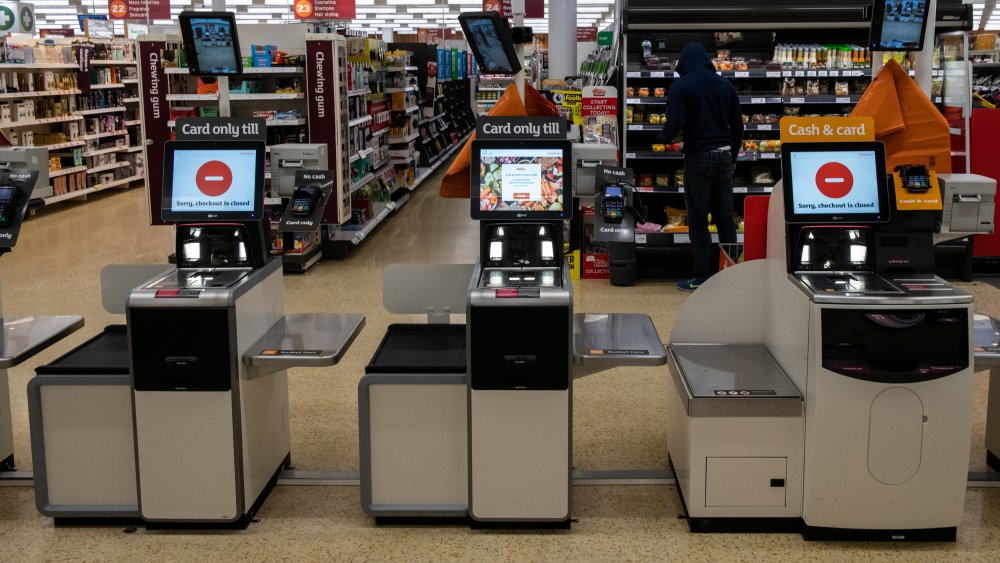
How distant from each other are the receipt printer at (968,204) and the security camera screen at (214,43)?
3.02 m

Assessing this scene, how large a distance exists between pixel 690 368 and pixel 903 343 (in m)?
0.78

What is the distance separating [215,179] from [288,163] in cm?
133

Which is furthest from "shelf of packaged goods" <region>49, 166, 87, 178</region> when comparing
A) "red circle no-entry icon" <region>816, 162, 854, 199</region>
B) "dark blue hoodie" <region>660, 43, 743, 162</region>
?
"red circle no-entry icon" <region>816, 162, 854, 199</region>

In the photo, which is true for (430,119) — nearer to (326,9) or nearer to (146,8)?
(326,9)

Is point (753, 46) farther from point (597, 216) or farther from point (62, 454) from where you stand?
point (62, 454)

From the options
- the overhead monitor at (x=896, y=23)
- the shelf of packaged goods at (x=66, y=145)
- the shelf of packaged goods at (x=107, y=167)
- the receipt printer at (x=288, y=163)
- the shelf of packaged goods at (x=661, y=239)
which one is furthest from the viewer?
the shelf of packaged goods at (x=107, y=167)

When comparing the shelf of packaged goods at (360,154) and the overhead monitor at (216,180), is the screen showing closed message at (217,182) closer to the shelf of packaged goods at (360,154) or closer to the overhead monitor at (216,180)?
the overhead monitor at (216,180)

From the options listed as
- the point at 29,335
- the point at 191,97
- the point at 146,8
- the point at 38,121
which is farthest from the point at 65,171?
the point at 29,335

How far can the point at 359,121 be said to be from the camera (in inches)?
358

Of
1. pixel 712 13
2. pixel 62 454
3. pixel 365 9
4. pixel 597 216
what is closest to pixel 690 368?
pixel 597 216

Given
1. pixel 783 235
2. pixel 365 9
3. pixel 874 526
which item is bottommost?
pixel 874 526

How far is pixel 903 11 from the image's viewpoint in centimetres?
414

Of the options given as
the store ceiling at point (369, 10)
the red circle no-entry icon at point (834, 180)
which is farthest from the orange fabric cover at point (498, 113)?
the store ceiling at point (369, 10)

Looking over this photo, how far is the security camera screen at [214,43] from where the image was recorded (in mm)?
4262
